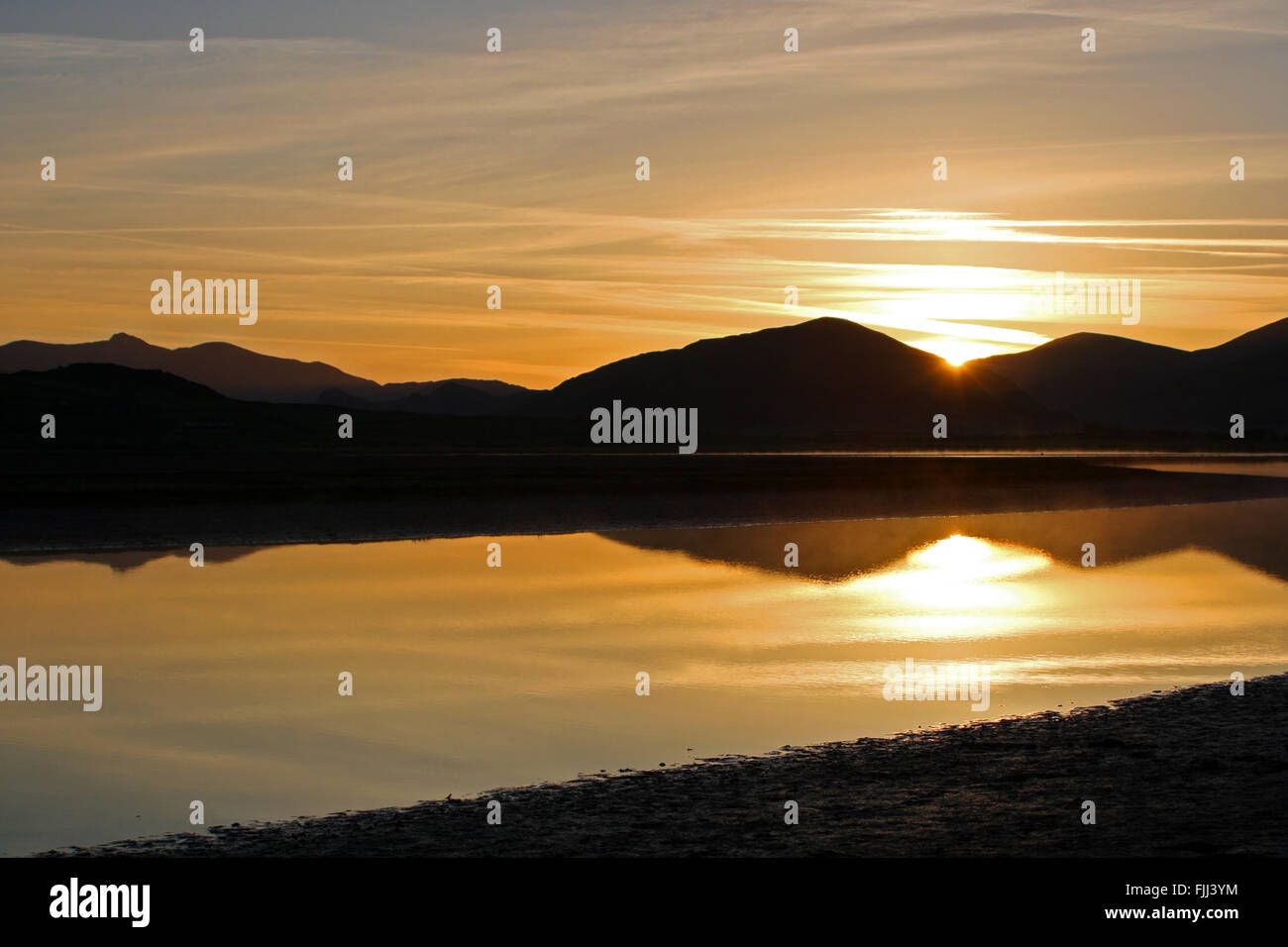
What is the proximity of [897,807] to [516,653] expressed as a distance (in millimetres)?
8642

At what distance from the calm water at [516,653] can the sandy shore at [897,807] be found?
2.43 ft

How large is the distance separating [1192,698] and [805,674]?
183 inches

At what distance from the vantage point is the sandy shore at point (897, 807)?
8992 mm

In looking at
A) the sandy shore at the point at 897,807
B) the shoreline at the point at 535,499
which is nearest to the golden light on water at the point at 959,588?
the sandy shore at the point at 897,807

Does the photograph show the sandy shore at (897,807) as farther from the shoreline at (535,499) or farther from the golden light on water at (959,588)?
the shoreline at (535,499)

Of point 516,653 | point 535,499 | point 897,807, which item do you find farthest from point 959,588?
point 535,499

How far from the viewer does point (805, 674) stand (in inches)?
636

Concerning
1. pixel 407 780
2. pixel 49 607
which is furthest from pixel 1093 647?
pixel 49 607

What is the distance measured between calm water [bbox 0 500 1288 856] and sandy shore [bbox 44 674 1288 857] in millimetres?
741

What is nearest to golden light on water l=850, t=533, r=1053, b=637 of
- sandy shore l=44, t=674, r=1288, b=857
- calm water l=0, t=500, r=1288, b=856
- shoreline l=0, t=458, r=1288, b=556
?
calm water l=0, t=500, r=1288, b=856

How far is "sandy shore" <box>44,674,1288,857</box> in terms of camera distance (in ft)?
29.5

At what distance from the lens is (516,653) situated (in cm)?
1770

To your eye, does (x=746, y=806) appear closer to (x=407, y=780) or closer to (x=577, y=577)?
(x=407, y=780)

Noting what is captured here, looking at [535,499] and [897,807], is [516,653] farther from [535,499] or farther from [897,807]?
[535,499]
